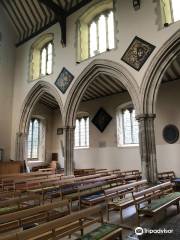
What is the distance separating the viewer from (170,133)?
898 cm

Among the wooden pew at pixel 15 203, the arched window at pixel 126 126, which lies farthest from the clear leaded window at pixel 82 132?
the wooden pew at pixel 15 203

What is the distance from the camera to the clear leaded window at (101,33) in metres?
8.63

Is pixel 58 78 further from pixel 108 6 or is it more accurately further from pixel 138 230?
pixel 138 230

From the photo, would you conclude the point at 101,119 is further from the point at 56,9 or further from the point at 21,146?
the point at 56,9

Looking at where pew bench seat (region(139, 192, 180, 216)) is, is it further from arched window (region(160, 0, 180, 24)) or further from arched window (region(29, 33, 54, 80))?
arched window (region(29, 33, 54, 80))

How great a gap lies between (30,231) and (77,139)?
34.3ft

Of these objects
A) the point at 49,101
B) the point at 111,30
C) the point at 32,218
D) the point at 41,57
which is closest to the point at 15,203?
the point at 32,218

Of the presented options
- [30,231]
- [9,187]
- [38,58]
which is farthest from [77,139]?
[30,231]

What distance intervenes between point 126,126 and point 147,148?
13.6 ft

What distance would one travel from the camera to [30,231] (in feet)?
7.34

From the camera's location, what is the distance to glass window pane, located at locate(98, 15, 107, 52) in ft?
28.9

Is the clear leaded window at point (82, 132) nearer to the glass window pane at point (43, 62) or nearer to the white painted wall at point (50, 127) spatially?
the white painted wall at point (50, 127)

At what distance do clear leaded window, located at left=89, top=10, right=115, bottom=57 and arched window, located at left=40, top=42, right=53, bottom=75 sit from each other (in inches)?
97.9

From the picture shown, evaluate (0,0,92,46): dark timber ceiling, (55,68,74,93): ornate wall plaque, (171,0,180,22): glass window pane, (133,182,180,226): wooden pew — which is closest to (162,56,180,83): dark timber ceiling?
(171,0,180,22): glass window pane
